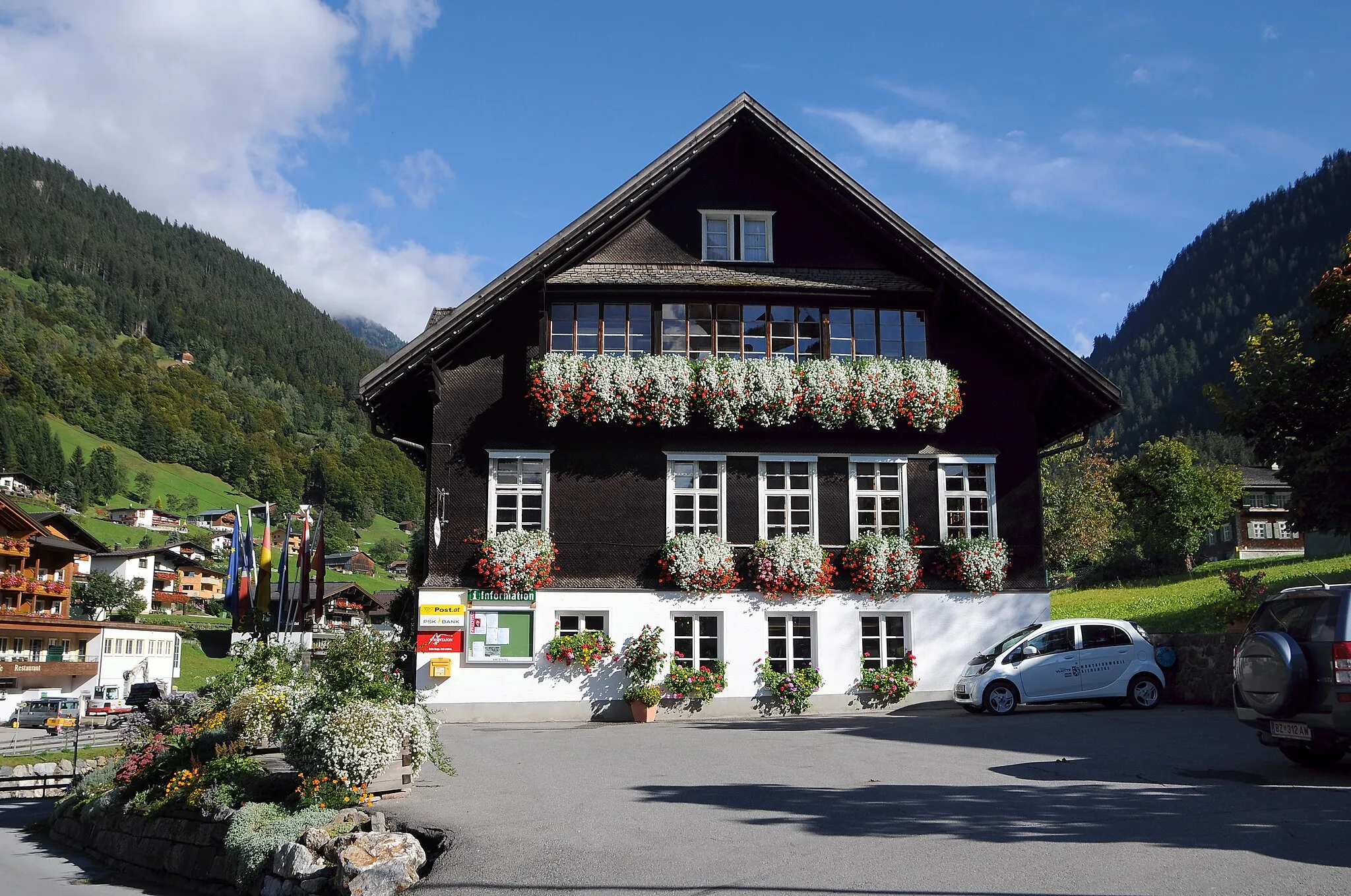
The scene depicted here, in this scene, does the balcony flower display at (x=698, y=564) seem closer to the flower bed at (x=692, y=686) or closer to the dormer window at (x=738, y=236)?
the flower bed at (x=692, y=686)

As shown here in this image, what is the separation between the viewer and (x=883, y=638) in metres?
24.4

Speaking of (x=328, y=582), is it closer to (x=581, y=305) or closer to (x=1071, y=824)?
(x=581, y=305)

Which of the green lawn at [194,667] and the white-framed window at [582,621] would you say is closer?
the white-framed window at [582,621]

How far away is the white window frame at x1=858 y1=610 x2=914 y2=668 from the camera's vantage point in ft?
79.6

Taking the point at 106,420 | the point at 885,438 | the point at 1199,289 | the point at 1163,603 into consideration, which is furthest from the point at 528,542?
the point at 1199,289

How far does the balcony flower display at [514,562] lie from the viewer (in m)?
23.0

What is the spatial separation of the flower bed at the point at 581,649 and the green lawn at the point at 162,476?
462ft

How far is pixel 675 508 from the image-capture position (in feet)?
79.4

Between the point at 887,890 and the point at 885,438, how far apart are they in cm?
1716

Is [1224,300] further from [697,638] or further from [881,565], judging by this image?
[697,638]

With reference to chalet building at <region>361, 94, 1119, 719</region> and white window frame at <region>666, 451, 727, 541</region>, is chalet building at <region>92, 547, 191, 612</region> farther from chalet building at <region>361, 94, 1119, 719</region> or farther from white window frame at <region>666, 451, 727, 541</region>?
white window frame at <region>666, 451, 727, 541</region>

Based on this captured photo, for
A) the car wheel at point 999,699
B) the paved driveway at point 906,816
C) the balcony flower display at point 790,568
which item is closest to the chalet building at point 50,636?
the balcony flower display at point 790,568

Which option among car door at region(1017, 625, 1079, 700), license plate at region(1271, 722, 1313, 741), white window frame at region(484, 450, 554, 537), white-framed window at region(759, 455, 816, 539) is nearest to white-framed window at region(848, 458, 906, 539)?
white-framed window at region(759, 455, 816, 539)

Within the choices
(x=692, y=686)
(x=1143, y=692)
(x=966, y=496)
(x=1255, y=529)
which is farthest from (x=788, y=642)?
(x=1255, y=529)
